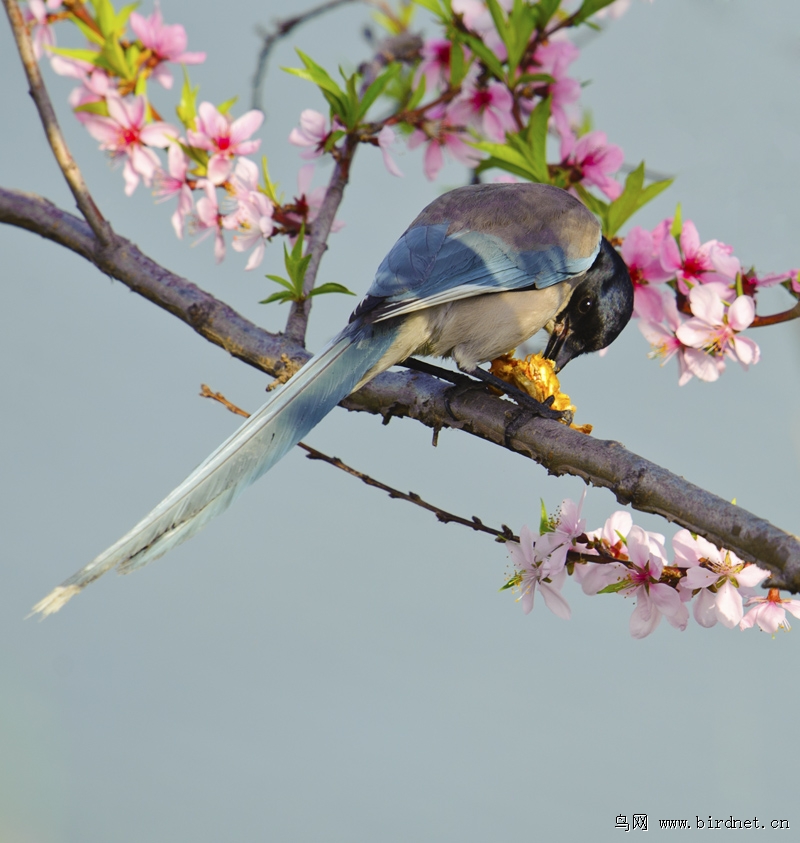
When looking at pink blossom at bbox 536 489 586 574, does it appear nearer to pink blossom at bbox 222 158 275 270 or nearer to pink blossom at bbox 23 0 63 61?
pink blossom at bbox 222 158 275 270

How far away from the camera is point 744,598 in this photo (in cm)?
146

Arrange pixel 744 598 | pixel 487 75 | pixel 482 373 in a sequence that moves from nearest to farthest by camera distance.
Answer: pixel 744 598
pixel 482 373
pixel 487 75

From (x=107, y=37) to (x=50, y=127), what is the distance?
414 mm

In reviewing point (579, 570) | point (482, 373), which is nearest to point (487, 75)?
point (482, 373)

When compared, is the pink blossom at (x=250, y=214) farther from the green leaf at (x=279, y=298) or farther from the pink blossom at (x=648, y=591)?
the pink blossom at (x=648, y=591)

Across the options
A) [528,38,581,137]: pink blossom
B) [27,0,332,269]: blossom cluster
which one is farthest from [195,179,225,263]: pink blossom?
[528,38,581,137]: pink blossom

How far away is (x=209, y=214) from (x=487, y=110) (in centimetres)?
78

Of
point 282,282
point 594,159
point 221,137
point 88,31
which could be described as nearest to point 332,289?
point 282,282

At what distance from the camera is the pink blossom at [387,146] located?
6.59ft

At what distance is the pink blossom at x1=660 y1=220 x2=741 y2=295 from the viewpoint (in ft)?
6.18

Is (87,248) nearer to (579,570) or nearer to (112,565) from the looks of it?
(112,565)

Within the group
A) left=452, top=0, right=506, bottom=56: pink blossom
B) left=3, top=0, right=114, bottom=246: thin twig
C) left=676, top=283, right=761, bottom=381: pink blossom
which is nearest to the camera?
left=676, top=283, right=761, bottom=381: pink blossom

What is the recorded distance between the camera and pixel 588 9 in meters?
2.10

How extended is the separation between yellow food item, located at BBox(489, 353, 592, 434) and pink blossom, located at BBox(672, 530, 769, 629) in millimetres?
386
